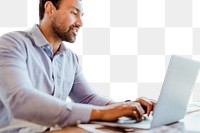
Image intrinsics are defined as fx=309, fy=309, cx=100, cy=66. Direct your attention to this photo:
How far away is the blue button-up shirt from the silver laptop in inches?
4.8

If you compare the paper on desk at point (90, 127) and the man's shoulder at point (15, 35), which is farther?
the man's shoulder at point (15, 35)

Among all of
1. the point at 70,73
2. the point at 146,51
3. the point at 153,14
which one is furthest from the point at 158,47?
the point at 70,73

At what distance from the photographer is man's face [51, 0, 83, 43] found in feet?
4.41

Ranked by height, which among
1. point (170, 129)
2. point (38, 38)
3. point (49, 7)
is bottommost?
point (170, 129)

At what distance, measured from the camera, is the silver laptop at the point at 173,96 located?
0.79 m

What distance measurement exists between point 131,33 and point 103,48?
19cm

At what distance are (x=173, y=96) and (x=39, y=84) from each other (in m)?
0.56

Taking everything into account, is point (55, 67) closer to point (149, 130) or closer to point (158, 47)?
point (149, 130)

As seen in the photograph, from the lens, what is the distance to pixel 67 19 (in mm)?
1347

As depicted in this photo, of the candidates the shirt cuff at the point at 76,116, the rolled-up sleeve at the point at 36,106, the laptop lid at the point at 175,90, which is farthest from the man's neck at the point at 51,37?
the laptop lid at the point at 175,90

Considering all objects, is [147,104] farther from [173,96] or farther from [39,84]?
[39,84]

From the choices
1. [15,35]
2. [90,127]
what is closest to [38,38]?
[15,35]

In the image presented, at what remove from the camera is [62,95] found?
1335 mm

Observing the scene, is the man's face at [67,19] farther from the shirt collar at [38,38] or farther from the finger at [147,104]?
the finger at [147,104]
